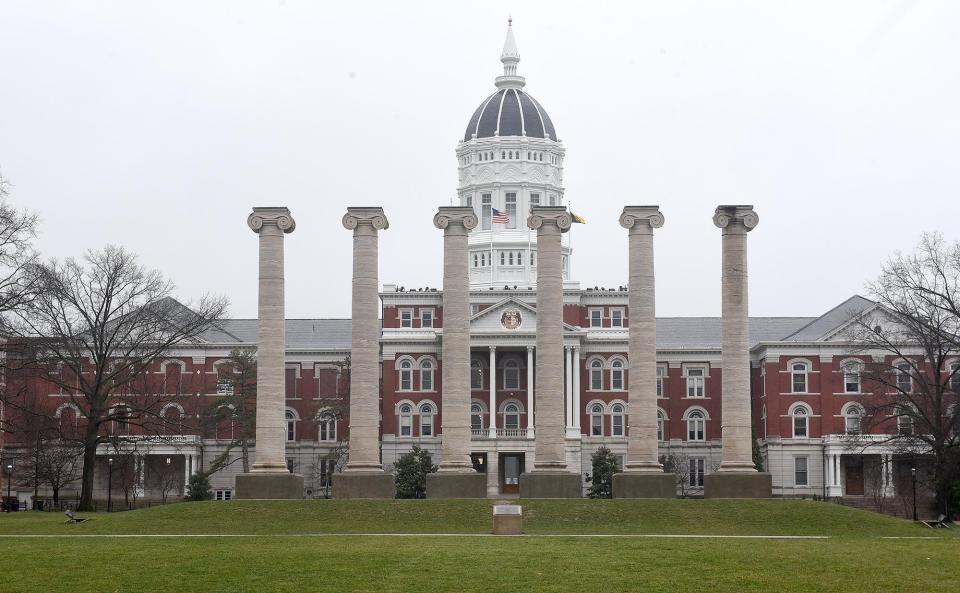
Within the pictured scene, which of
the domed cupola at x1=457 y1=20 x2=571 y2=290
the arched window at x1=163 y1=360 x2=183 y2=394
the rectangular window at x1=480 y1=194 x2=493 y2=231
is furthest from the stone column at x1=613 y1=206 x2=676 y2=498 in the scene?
the rectangular window at x1=480 y1=194 x2=493 y2=231

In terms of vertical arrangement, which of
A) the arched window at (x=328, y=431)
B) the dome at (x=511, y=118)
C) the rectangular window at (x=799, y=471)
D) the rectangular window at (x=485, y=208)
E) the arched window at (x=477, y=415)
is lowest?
the rectangular window at (x=799, y=471)

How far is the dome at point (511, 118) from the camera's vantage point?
144 metres

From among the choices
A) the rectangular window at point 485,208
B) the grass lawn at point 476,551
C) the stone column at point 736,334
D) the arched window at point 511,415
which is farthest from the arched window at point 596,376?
the grass lawn at point 476,551

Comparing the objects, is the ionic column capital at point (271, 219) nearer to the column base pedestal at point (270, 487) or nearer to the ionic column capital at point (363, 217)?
the ionic column capital at point (363, 217)

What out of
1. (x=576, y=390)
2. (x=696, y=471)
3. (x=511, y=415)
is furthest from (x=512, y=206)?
(x=696, y=471)

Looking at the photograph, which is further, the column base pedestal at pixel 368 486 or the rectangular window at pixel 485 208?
the rectangular window at pixel 485 208

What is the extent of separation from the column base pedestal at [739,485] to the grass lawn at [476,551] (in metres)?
3.08

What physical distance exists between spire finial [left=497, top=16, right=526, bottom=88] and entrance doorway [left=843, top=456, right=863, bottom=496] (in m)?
48.9

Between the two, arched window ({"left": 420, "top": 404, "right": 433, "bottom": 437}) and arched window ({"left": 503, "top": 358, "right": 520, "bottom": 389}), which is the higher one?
arched window ({"left": 503, "top": 358, "right": 520, "bottom": 389})

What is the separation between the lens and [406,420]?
125438 mm

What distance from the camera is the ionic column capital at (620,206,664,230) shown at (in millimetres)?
71812

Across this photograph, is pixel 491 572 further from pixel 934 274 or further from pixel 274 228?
pixel 934 274

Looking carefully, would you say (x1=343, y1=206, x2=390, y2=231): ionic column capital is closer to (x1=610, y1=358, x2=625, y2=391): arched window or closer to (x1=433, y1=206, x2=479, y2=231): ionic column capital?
(x1=433, y1=206, x2=479, y2=231): ionic column capital

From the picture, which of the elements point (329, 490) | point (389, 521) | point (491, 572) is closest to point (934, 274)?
point (389, 521)
